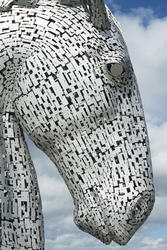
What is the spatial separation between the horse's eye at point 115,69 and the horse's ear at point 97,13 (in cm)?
23

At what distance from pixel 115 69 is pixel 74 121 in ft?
1.05

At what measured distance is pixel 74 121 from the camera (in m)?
2.74

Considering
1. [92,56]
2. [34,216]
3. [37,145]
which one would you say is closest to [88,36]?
[92,56]

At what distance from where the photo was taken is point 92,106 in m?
2.73

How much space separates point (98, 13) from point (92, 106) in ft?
1.55

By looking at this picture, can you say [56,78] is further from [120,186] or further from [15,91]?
[120,186]

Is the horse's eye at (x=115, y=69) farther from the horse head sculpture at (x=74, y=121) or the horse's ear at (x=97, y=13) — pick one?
the horse's ear at (x=97, y=13)

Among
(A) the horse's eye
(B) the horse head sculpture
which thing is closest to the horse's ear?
(B) the horse head sculpture

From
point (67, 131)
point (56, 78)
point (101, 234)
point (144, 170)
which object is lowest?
point (101, 234)

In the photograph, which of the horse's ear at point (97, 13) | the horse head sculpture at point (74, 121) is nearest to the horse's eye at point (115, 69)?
the horse head sculpture at point (74, 121)

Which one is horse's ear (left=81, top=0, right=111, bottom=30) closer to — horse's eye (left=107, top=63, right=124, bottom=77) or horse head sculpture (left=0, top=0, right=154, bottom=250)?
horse head sculpture (left=0, top=0, right=154, bottom=250)

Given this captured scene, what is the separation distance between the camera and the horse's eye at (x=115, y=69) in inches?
109

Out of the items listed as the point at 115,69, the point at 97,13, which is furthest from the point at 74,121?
the point at 97,13

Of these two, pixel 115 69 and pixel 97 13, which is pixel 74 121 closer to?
pixel 115 69
